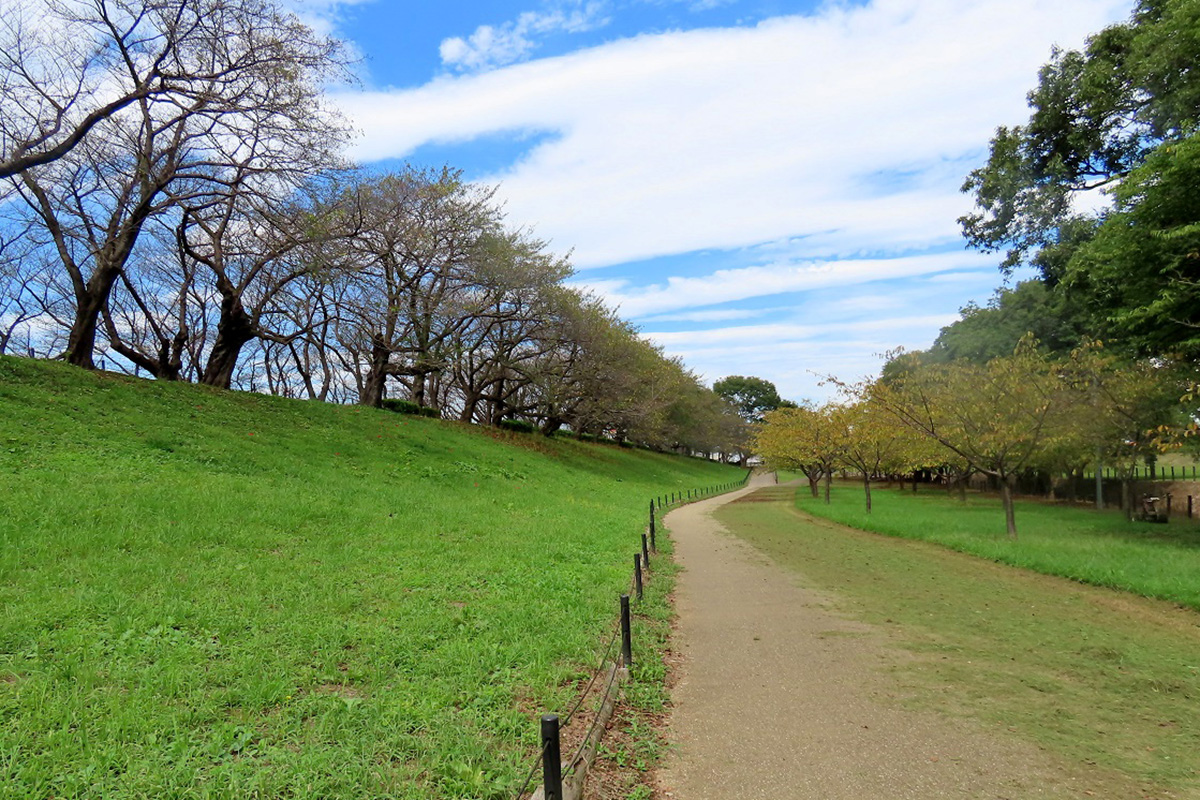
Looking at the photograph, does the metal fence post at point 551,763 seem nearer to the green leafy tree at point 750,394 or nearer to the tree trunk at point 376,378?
the tree trunk at point 376,378

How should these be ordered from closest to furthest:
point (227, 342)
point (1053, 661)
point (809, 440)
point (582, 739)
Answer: point (582, 739)
point (1053, 661)
point (227, 342)
point (809, 440)

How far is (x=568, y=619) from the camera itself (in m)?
7.01

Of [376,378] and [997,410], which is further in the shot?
[376,378]

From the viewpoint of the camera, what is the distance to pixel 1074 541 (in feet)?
48.7

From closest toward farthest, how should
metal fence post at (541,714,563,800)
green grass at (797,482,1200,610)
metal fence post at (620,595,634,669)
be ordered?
metal fence post at (541,714,563,800)
metal fence post at (620,595,634,669)
green grass at (797,482,1200,610)

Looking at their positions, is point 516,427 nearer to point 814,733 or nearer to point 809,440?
point 809,440

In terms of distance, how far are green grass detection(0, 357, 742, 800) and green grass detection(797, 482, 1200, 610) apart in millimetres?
8248

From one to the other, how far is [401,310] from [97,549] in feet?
61.7

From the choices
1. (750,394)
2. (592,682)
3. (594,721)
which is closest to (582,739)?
(594,721)

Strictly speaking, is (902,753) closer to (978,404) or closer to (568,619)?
(568,619)

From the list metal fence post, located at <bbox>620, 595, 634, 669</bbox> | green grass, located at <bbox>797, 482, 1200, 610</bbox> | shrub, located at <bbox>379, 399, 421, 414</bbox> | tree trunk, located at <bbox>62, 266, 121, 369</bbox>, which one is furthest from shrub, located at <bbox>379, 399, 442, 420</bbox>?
metal fence post, located at <bbox>620, 595, 634, 669</bbox>

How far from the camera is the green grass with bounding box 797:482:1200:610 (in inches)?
403

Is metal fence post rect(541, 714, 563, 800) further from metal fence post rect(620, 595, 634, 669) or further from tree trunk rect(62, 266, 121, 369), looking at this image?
tree trunk rect(62, 266, 121, 369)

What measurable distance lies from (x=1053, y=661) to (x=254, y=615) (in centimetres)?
843
